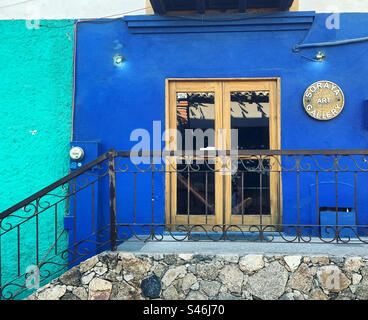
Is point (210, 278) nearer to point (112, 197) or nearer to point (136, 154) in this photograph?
point (112, 197)

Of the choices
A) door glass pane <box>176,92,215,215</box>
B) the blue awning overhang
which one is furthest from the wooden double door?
the blue awning overhang

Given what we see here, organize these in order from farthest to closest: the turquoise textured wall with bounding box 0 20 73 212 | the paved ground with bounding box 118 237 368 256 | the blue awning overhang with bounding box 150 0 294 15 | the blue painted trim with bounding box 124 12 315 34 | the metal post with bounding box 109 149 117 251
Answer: the turquoise textured wall with bounding box 0 20 73 212
the blue painted trim with bounding box 124 12 315 34
the blue awning overhang with bounding box 150 0 294 15
the metal post with bounding box 109 149 117 251
the paved ground with bounding box 118 237 368 256

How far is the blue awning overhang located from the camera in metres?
4.47

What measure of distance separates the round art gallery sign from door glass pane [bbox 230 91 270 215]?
1.77 feet

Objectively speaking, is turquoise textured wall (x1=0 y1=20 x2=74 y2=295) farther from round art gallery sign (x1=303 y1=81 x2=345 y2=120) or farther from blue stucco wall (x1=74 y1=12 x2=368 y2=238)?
round art gallery sign (x1=303 y1=81 x2=345 y2=120)

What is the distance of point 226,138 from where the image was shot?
4.73 metres

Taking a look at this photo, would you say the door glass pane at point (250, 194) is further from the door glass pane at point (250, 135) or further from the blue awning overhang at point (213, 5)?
the blue awning overhang at point (213, 5)

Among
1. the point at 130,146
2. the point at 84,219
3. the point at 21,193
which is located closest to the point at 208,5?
the point at 130,146

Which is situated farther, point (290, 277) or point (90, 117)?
point (90, 117)

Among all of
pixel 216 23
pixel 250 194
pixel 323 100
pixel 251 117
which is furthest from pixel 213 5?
pixel 250 194

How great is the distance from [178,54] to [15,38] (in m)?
2.31

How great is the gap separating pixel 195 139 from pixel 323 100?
1.76 m

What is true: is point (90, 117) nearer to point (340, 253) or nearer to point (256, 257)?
point (256, 257)
